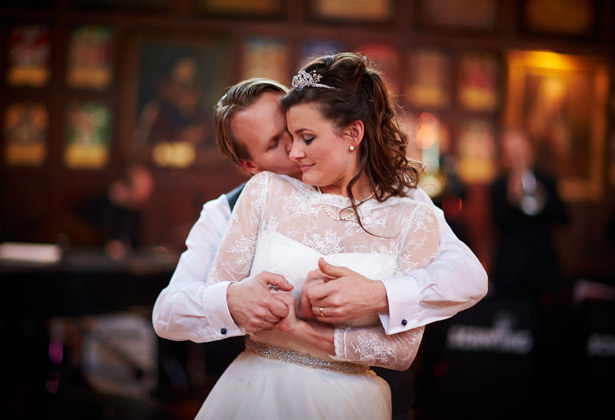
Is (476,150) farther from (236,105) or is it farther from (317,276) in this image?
(317,276)

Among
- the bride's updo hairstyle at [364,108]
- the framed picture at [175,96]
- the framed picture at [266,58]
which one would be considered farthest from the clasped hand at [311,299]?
the framed picture at [266,58]

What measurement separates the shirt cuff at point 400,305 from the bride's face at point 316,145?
32 centimetres

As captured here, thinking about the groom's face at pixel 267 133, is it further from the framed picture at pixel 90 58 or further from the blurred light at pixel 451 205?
the framed picture at pixel 90 58

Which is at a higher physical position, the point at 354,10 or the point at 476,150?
the point at 354,10

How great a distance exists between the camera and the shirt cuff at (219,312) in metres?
1.58

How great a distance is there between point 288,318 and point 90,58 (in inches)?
236

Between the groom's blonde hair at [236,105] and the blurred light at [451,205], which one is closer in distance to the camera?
the groom's blonde hair at [236,105]

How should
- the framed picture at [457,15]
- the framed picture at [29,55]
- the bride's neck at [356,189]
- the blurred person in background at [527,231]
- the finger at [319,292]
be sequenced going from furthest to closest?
the framed picture at [457,15], the framed picture at [29,55], the blurred person in background at [527,231], the bride's neck at [356,189], the finger at [319,292]

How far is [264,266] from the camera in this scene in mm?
1639

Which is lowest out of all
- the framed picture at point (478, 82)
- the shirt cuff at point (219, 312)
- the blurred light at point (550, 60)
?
the shirt cuff at point (219, 312)

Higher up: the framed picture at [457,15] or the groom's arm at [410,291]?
the framed picture at [457,15]

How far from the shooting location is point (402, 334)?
162 centimetres

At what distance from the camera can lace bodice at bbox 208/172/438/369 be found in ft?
5.36

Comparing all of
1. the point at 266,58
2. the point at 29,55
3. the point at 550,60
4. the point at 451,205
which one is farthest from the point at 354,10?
the point at 29,55
